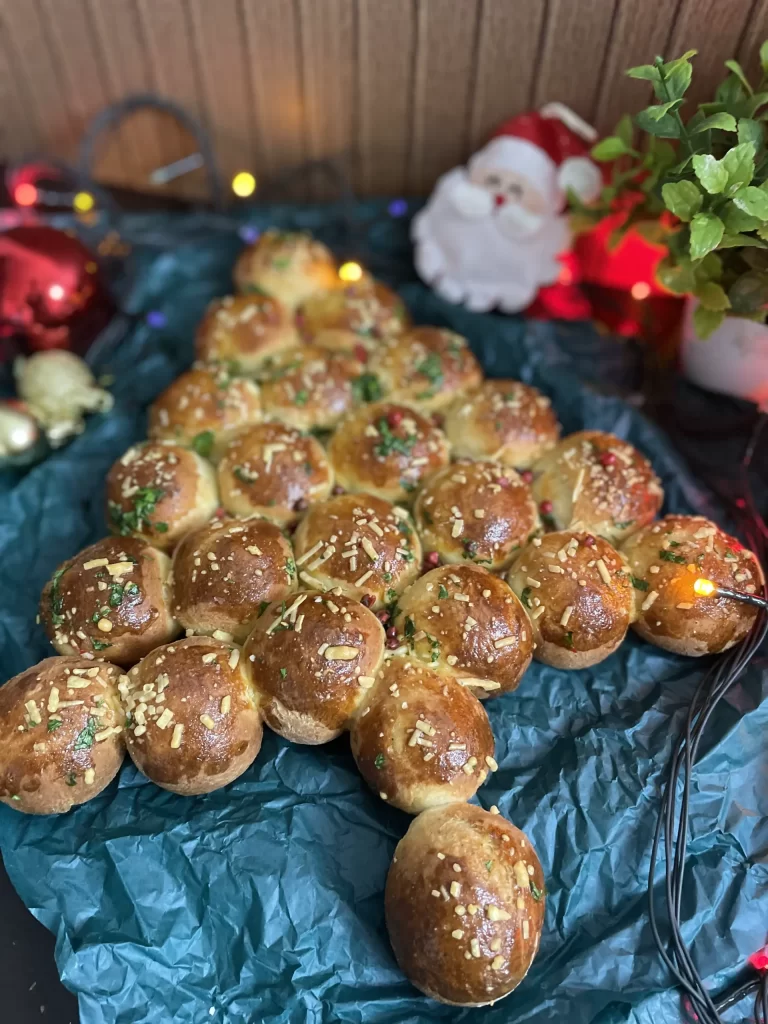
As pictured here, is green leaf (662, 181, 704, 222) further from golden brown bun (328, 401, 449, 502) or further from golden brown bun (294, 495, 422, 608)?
golden brown bun (294, 495, 422, 608)

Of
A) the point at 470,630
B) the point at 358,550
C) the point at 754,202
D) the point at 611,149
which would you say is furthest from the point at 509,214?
the point at 470,630

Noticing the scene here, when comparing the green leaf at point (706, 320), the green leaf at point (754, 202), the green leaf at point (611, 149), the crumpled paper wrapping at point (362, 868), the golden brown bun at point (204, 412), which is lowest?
the crumpled paper wrapping at point (362, 868)

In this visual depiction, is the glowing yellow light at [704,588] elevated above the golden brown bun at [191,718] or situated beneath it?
elevated above

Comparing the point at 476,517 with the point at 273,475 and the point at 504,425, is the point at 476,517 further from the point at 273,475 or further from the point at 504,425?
the point at 273,475

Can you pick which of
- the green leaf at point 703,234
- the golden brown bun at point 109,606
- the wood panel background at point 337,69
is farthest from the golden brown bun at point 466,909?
the wood panel background at point 337,69

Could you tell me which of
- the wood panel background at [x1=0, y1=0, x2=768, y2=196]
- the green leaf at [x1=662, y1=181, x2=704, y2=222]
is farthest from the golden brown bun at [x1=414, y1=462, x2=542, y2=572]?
the wood panel background at [x1=0, y1=0, x2=768, y2=196]

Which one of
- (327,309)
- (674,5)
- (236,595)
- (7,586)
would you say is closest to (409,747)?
(236,595)

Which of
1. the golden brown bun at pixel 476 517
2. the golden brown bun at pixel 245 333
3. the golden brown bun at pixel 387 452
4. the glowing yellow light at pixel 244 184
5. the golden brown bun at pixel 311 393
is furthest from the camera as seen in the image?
the glowing yellow light at pixel 244 184

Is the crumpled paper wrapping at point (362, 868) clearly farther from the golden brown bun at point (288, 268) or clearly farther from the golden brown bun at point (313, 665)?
the golden brown bun at point (288, 268)
